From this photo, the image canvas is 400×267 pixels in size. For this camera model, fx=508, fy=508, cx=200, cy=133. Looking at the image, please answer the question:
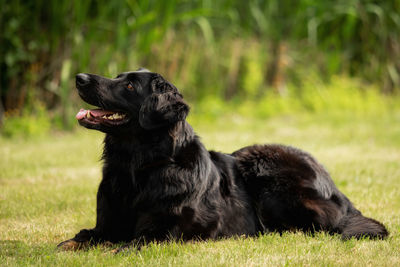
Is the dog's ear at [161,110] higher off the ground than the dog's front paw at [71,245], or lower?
higher

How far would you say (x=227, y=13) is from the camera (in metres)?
10.8

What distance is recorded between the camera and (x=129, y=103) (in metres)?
3.61

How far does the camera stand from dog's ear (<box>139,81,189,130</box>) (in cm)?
346

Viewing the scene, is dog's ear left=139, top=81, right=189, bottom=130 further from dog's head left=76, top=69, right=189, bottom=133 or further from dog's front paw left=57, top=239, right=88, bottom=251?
dog's front paw left=57, top=239, right=88, bottom=251

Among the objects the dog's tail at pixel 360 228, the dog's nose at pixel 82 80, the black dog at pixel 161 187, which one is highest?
the dog's nose at pixel 82 80

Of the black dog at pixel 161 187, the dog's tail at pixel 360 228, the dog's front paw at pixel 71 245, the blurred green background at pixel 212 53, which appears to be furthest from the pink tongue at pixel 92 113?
the blurred green background at pixel 212 53

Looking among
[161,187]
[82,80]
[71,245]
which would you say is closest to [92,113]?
[82,80]

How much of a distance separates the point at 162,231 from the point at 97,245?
454 mm

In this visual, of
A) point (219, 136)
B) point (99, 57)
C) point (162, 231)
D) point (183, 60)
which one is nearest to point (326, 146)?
point (219, 136)

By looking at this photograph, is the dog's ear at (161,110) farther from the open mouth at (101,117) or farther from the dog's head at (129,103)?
the open mouth at (101,117)

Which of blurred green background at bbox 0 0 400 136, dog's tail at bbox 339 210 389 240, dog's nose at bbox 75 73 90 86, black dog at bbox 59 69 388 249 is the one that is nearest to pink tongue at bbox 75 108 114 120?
black dog at bbox 59 69 388 249

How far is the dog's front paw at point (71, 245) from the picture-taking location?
3.31m

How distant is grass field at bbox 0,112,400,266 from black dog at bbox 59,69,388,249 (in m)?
0.16

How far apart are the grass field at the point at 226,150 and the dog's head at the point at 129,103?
0.84m
